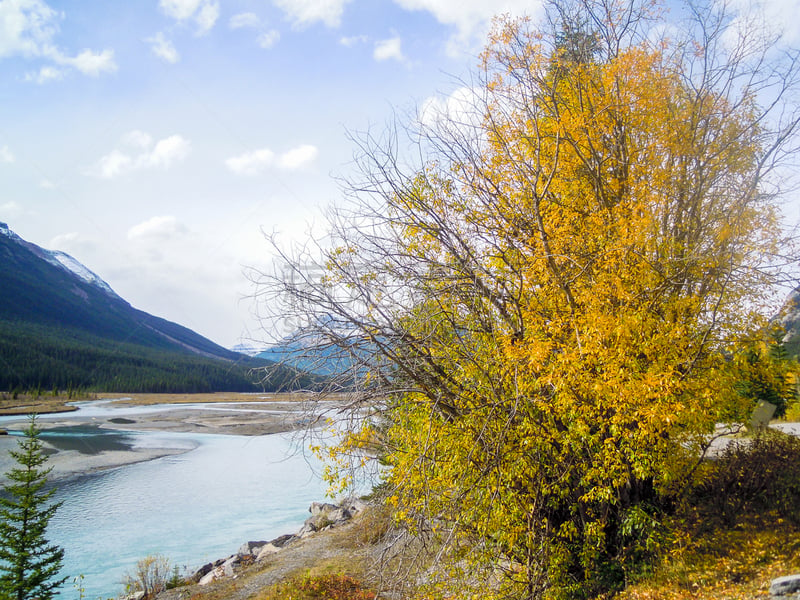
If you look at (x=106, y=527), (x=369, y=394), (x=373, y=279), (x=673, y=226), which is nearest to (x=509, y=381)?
(x=369, y=394)

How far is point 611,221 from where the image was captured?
8.84 meters

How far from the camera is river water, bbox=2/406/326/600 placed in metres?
18.8

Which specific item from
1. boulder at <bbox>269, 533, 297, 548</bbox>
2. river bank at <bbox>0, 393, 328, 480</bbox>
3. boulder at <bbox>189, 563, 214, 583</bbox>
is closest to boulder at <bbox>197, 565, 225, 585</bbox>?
boulder at <bbox>189, 563, 214, 583</bbox>

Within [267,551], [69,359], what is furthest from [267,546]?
[69,359]

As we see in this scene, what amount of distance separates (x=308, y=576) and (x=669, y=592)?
9.59 metres

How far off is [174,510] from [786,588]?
25713 millimetres

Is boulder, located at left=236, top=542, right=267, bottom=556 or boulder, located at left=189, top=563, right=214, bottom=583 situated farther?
boulder, located at left=236, top=542, right=267, bottom=556

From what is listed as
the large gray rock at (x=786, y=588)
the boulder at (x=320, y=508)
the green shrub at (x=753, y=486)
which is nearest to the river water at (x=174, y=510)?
the boulder at (x=320, y=508)

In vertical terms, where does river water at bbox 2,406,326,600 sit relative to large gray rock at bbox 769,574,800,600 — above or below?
below

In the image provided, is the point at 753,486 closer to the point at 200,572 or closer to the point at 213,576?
the point at 213,576

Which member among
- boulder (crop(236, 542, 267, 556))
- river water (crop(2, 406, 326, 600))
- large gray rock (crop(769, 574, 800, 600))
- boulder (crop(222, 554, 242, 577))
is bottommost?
river water (crop(2, 406, 326, 600))

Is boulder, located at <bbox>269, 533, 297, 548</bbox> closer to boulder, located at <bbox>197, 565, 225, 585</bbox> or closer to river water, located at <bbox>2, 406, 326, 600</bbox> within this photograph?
river water, located at <bbox>2, 406, 326, 600</bbox>

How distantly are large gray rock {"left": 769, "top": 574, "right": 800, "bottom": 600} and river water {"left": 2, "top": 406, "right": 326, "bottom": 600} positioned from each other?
361 inches

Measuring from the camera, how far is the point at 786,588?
6078 millimetres
